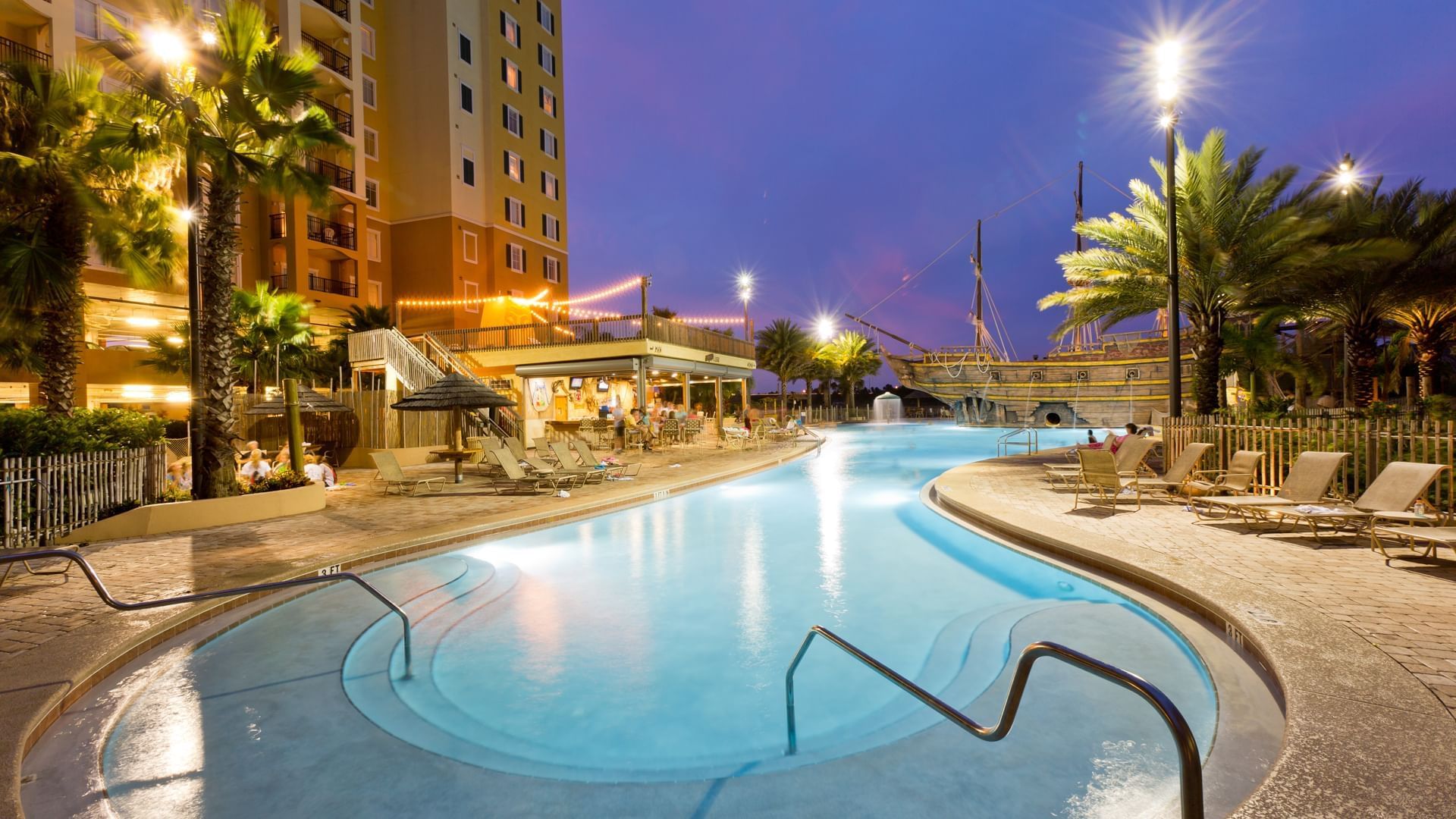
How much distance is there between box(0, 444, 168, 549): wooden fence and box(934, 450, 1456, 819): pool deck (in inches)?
434

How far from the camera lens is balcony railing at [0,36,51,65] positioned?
18.0m

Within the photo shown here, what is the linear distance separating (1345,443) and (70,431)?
16.4 metres

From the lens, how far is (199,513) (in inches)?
367

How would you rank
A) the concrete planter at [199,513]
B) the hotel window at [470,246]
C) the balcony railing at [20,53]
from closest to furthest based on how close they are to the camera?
the concrete planter at [199,513], the balcony railing at [20,53], the hotel window at [470,246]

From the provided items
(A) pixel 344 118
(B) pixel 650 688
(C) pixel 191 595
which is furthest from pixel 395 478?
(A) pixel 344 118

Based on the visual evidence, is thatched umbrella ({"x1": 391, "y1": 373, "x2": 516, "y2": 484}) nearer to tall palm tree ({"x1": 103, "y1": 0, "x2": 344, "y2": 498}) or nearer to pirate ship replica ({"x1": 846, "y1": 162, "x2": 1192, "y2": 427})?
tall palm tree ({"x1": 103, "y1": 0, "x2": 344, "y2": 498})

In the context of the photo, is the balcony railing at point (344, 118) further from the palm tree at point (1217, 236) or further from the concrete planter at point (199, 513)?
the palm tree at point (1217, 236)

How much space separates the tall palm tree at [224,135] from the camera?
9.24m

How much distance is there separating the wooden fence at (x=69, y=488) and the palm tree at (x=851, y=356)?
156 feet

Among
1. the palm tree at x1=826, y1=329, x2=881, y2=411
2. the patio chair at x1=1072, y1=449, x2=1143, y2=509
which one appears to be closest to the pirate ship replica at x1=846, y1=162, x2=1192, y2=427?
the palm tree at x1=826, y1=329, x2=881, y2=411

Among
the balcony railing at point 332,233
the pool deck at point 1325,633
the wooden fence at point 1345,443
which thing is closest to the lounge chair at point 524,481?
the pool deck at point 1325,633

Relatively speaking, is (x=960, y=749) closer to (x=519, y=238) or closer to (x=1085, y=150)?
(x=519, y=238)

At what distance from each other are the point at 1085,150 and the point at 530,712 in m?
187

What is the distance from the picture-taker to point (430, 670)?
507 centimetres
